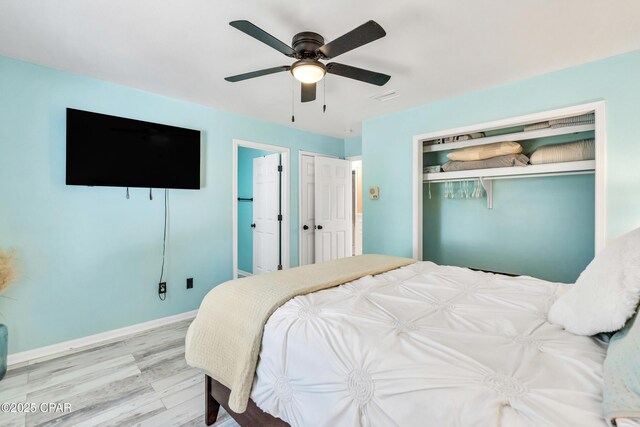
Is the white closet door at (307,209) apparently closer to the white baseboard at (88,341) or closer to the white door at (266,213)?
the white door at (266,213)

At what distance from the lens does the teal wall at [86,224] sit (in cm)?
234

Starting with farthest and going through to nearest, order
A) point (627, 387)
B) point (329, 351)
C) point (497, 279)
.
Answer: point (497, 279) → point (329, 351) → point (627, 387)

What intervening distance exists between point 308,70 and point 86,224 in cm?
242

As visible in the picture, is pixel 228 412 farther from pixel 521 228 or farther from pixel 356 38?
pixel 521 228

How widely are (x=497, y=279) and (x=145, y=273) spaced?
314cm

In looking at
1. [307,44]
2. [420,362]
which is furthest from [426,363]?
[307,44]

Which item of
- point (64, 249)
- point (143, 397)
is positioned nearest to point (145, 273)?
point (64, 249)

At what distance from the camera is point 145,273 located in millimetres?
2980

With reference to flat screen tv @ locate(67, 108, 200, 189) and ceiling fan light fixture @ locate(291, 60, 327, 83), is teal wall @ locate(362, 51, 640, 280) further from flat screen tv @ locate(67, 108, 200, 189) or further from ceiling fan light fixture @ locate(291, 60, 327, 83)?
flat screen tv @ locate(67, 108, 200, 189)

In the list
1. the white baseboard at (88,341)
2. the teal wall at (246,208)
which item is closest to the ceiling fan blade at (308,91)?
the white baseboard at (88,341)

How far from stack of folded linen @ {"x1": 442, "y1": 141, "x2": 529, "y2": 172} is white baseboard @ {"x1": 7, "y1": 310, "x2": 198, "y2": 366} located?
349 centimetres

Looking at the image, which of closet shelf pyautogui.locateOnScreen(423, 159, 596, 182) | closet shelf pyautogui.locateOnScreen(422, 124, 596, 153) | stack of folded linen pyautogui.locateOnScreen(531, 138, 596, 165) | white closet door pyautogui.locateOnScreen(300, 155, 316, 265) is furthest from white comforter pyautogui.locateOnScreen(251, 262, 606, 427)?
white closet door pyautogui.locateOnScreen(300, 155, 316, 265)

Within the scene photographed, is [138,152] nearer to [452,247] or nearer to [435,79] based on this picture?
[435,79]

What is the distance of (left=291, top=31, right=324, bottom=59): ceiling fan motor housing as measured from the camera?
1837 millimetres
